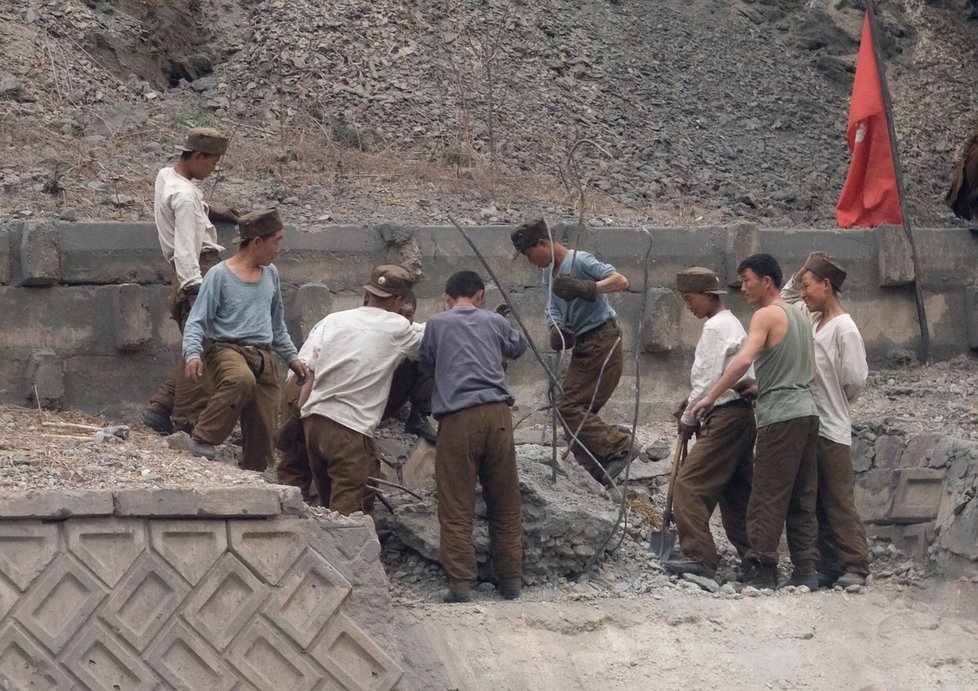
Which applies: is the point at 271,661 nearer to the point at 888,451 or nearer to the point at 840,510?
the point at 840,510

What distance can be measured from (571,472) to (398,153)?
184 inches

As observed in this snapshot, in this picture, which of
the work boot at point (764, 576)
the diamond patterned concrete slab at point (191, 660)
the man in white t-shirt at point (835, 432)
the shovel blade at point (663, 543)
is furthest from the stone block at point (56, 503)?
the man in white t-shirt at point (835, 432)

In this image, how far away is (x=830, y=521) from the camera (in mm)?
7586

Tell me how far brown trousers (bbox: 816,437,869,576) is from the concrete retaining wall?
2.22 metres

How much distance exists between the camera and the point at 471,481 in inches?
273

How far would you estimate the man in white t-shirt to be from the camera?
24.7 feet

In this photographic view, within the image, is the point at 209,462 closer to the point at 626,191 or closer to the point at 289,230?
the point at 289,230

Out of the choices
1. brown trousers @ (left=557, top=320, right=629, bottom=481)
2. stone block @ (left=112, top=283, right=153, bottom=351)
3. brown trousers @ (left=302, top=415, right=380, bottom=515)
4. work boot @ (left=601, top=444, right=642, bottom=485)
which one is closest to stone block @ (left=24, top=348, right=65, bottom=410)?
stone block @ (left=112, top=283, right=153, bottom=351)

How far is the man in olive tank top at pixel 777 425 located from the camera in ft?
23.9

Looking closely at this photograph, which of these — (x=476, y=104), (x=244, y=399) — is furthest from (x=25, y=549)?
(x=476, y=104)

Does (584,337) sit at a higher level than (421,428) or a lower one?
higher

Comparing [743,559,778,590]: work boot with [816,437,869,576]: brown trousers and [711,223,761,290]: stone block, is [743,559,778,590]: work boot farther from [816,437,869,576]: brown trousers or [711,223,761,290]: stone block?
[711,223,761,290]: stone block

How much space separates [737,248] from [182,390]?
3842 mm

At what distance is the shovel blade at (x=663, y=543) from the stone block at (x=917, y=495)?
1.25 metres
